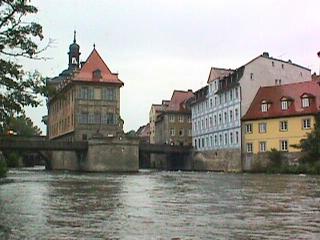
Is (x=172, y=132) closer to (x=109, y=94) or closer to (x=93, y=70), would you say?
(x=109, y=94)

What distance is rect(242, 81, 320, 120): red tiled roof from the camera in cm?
6638

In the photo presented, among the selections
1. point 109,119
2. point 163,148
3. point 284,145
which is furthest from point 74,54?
point 284,145

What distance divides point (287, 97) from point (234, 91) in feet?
29.8

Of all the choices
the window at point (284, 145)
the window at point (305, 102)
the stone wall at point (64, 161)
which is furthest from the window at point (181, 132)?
the window at point (305, 102)

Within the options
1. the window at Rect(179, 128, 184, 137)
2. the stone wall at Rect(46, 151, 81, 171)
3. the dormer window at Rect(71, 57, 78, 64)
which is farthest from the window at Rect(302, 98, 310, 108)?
the dormer window at Rect(71, 57, 78, 64)

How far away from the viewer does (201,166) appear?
8700cm

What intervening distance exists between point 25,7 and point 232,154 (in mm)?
55492

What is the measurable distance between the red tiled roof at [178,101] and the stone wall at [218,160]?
2109 centimetres

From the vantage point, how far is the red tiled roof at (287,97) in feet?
218

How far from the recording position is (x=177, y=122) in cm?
11006

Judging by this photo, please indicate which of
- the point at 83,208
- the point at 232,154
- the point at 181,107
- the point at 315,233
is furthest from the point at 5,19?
the point at 181,107

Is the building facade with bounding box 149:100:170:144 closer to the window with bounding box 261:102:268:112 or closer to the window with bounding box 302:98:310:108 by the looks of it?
the window with bounding box 261:102:268:112

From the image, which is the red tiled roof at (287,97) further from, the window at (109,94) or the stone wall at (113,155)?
the window at (109,94)

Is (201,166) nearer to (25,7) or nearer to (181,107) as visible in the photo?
(181,107)
